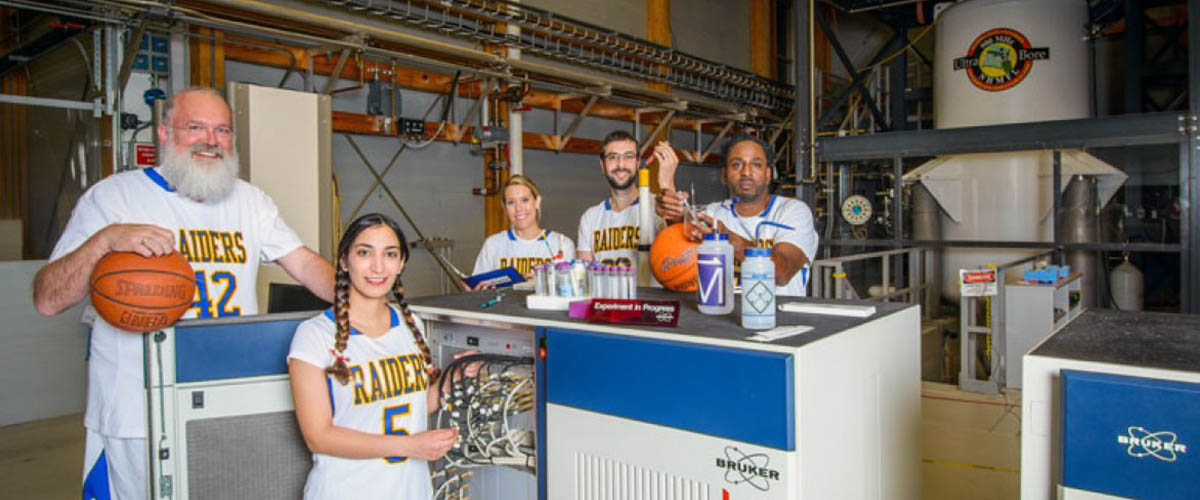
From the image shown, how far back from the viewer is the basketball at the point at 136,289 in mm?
1853

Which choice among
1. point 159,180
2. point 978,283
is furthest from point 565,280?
point 978,283

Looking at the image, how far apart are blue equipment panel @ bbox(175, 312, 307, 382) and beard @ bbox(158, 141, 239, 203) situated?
0.51 metres

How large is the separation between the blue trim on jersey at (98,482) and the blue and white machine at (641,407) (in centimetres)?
21

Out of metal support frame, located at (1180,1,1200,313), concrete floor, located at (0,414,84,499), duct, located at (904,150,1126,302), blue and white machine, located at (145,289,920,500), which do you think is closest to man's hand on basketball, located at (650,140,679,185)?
blue and white machine, located at (145,289,920,500)

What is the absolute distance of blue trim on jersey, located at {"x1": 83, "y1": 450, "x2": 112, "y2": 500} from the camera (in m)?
2.09

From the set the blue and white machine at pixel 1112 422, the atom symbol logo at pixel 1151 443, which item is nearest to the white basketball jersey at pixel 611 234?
the blue and white machine at pixel 1112 422

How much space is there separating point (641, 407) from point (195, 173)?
1.58 meters

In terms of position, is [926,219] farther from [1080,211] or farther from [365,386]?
[365,386]

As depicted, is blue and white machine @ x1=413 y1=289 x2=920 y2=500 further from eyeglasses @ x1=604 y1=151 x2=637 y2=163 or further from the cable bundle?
eyeglasses @ x1=604 y1=151 x2=637 y2=163

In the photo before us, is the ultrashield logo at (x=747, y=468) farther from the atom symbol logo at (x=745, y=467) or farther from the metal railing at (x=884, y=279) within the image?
the metal railing at (x=884, y=279)

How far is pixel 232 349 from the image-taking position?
2.09 m

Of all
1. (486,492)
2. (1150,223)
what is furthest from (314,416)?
(1150,223)

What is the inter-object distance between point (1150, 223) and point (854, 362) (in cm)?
581

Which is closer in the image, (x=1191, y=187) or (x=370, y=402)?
(x=370, y=402)
